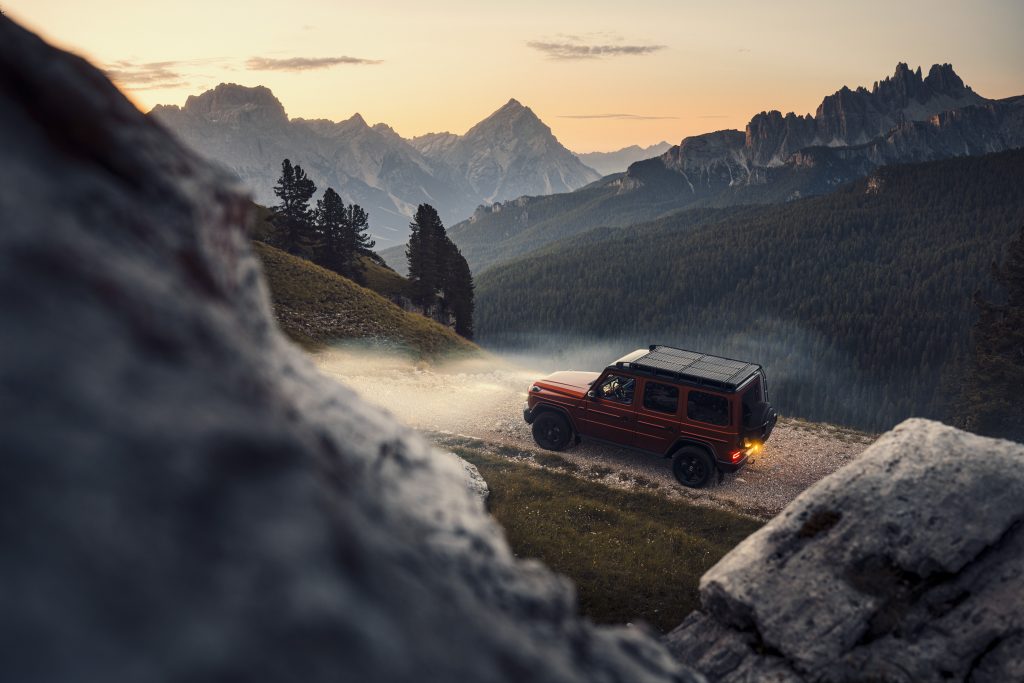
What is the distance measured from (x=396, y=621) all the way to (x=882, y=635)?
8302 mm

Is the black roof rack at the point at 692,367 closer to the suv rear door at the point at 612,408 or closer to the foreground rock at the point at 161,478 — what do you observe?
the suv rear door at the point at 612,408

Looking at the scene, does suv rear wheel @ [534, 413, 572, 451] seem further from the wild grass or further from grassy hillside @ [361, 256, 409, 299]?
grassy hillside @ [361, 256, 409, 299]

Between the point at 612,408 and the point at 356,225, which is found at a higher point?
the point at 356,225

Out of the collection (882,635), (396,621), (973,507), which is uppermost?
(396,621)

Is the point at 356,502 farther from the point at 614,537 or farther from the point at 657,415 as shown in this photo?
the point at 657,415

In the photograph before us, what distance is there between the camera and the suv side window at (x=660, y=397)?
16.6 meters

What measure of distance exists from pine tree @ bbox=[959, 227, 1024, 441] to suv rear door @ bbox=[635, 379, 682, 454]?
4333cm

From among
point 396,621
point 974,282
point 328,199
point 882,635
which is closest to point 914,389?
point 974,282

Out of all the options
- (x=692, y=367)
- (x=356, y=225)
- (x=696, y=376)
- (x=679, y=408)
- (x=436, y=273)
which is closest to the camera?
(x=696, y=376)

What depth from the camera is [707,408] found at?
16156 millimetres

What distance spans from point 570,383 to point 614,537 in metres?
6.13

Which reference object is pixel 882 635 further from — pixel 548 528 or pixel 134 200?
pixel 134 200

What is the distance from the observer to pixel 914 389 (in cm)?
12169

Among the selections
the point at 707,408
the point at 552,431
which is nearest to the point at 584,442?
the point at 552,431
